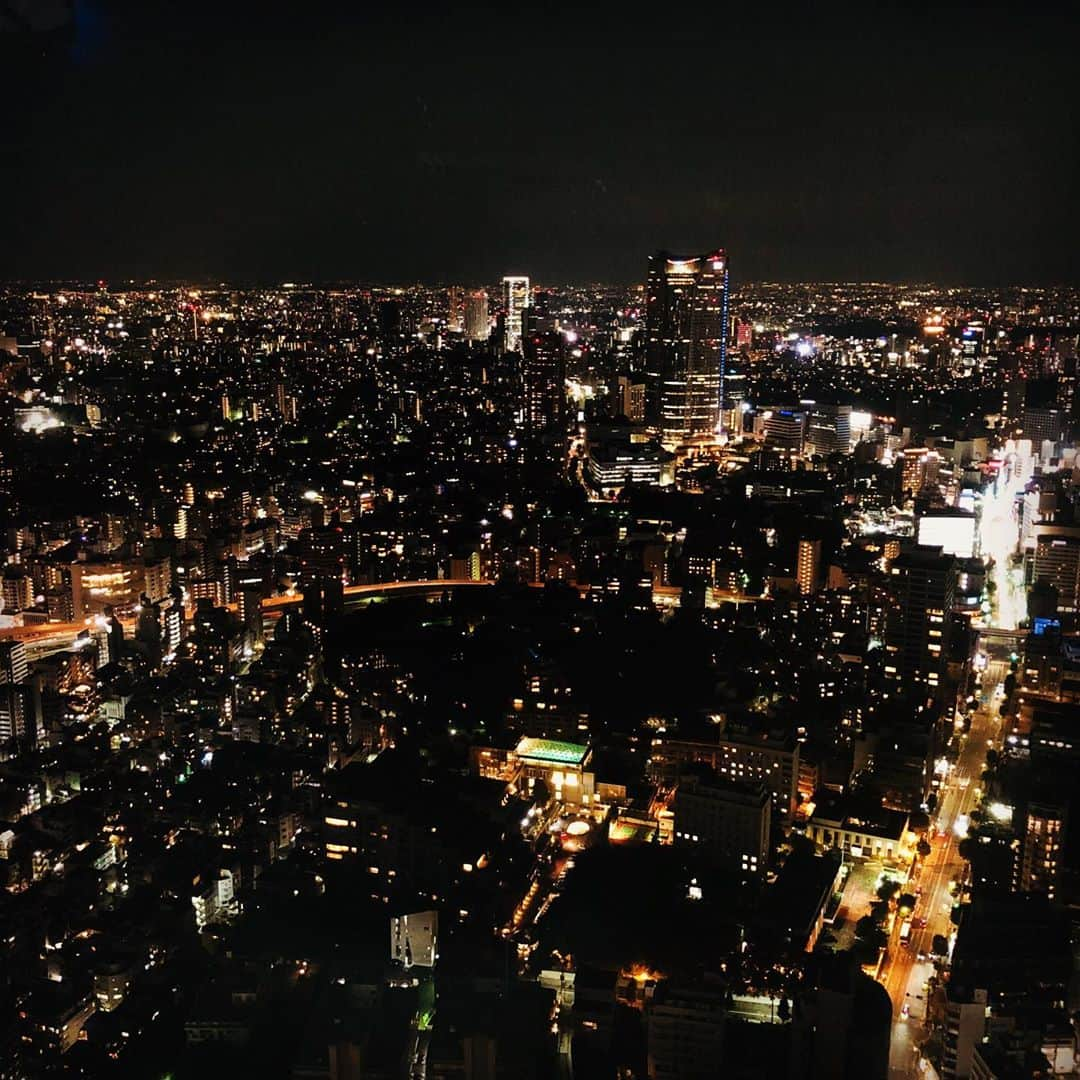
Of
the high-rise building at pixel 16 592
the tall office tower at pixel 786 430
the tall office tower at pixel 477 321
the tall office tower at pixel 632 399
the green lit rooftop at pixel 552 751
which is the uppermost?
the tall office tower at pixel 477 321

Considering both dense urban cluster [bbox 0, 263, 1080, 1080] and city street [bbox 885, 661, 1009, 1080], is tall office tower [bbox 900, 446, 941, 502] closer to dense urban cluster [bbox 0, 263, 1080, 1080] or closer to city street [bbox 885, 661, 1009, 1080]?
dense urban cluster [bbox 0, 263, 1080, 1080]

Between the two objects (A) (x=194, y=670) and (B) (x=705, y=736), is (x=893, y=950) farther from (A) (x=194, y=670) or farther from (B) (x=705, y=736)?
(A) (x=194, y=670)

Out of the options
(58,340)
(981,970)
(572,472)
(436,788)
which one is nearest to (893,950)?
(981,970)

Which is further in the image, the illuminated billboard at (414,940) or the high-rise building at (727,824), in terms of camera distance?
the high-rise building at (727,824)

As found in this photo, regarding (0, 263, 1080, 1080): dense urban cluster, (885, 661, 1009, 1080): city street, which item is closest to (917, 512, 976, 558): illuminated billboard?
(0, 263, 1080, 1080): dense urban cluster

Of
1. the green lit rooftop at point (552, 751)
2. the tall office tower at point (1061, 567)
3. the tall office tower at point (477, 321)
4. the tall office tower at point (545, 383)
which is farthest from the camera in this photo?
the tall office tower at point (477, 321)

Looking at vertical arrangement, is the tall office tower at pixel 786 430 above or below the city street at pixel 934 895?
above

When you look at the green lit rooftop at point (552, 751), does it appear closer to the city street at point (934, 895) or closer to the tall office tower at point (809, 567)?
the city street at point (934, 895)

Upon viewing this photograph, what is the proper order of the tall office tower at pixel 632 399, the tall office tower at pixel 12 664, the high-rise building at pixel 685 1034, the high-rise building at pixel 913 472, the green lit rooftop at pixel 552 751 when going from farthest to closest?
the tall office tower at pixel 632 399 → the high-rise building at pixel 913 472 → the tall office tower at pixel 12 664 → the green lit rooftop at pixel 552 751 → the high-rise building at pixel 685 1034

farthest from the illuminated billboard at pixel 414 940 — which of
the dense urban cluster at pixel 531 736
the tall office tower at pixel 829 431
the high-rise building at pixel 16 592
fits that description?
the tall office tower at pixel 829 431
